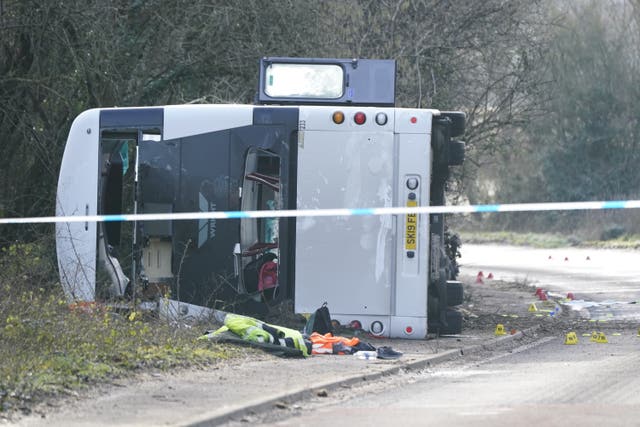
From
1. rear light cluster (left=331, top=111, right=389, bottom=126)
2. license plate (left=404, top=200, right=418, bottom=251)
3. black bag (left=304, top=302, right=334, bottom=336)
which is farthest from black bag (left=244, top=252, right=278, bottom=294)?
rear light cluster (left=331, top=111, right=389, bottom=126)

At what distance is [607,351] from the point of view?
13.1m

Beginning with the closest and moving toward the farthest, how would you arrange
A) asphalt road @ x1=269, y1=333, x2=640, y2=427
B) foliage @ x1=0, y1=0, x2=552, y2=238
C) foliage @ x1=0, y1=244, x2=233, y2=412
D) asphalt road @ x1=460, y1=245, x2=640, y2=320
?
asphalt road @ x1=269, y1=333, x2=640, y2=427
foliage @ x1=0, y1=244, x2=233, y2=412
foliage @ x1=0, y1=0, x2=552, y2=238
asphalt road @ x1=460, y1=245, x2=640, y2=320

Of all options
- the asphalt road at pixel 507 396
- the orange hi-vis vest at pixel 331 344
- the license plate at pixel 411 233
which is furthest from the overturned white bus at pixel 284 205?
the asphalt road at pixel 507 396

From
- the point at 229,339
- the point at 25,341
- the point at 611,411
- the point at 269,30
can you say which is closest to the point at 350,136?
the point at 229,339

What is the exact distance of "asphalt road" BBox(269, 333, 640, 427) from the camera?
334 inches

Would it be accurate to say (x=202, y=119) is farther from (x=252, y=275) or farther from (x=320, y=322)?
(x=320, y=322)

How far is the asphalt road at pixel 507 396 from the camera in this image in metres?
8.49

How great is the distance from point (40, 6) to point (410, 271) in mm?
7236

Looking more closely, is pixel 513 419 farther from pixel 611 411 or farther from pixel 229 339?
pixel 229 339

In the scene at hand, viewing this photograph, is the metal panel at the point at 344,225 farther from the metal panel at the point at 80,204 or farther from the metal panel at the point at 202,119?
the metal panel at the point at 80,204

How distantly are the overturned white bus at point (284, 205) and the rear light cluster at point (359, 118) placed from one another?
1 cm

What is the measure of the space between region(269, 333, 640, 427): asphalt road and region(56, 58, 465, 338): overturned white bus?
1.52 m

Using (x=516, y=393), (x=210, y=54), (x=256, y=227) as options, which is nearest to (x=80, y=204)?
(x=256, y=227)

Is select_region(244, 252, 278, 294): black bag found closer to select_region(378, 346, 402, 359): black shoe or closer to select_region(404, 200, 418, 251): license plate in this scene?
select_region(404, 200, 418, 251): license plate
